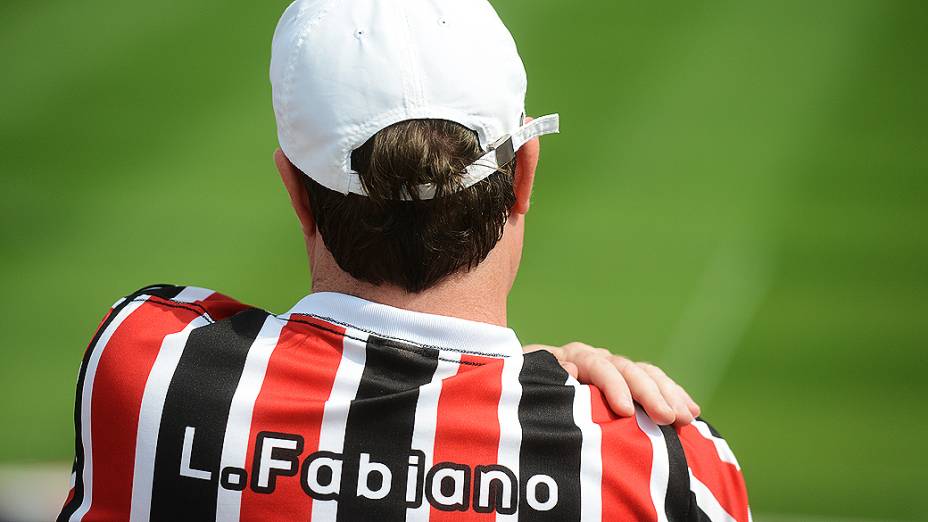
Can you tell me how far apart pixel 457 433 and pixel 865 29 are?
199 cm

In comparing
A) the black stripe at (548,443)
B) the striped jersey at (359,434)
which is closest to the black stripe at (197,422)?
the striped jersey at (359,434)

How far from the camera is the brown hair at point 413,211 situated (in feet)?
3.18

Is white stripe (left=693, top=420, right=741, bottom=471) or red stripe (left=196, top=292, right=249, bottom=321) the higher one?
red stripe (left=196, top=292, right=249, bottom=321)

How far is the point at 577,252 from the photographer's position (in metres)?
2.42

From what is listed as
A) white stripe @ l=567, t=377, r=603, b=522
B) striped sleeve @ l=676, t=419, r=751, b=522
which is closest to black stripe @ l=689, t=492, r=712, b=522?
striped sleeve @ l=676, t=419, r=751, b=522

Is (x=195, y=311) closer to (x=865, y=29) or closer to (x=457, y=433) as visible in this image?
(x=457, y=433)

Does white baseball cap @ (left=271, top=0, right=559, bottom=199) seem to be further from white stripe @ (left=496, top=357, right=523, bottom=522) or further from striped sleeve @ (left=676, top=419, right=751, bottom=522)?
striped sleeve @ (left=676, top=419, right=751, bottom=522)

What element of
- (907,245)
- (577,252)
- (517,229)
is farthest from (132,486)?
(907,245)

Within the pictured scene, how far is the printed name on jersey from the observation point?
0.93 m

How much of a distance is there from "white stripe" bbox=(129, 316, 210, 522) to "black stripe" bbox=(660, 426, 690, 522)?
0.56 meters

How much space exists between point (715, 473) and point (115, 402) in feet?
2.26

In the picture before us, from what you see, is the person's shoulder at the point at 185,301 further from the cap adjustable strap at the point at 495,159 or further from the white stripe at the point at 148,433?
the cap adjustable strap at the point at 495,159

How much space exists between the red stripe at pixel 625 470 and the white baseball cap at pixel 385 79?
324mm

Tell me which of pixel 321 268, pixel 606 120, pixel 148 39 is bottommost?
pixel 321 268
